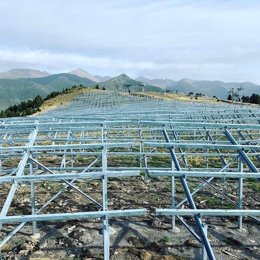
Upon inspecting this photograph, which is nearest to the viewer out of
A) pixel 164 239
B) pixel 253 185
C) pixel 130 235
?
pixel 164 239

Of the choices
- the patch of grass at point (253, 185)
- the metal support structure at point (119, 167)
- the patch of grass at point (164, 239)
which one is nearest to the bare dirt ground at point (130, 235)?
the patch of grass at point (164, 239)

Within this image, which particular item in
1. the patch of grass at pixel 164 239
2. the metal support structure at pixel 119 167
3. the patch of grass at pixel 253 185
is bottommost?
the patch of grass at pixel 253 185

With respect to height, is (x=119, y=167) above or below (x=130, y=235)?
above

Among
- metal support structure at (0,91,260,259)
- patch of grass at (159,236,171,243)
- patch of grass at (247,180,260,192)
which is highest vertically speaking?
metal support structure at (0,91,260,259)

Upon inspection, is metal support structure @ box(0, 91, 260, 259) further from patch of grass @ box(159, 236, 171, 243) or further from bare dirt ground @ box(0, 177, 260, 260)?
patch of grass @ box(159, 236, 171, 243)

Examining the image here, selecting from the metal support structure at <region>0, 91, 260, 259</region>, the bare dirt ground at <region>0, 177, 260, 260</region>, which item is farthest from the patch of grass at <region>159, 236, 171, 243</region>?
the metal support structure at <region>0, 91, 260, 259</region>

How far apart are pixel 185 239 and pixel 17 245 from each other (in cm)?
490

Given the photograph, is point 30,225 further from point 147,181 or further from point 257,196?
point 257,196

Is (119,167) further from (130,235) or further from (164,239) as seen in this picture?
(164,239)

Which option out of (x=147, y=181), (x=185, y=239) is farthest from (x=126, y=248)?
(x=147, y=181)

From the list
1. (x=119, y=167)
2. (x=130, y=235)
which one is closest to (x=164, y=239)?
(x=130, y=235)

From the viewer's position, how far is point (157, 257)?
10.1 m

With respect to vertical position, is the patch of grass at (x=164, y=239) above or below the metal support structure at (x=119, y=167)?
below

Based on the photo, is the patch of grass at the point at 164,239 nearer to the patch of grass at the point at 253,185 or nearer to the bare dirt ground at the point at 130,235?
the bare dirt ground at the point at 130,235
